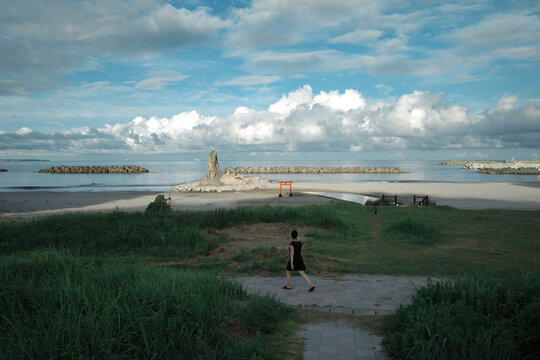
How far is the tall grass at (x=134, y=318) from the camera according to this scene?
13.5ft

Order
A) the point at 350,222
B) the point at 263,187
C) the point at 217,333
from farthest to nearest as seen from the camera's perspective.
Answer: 1. the point at 263,187
2. the point at 350,222
3. the point at 217,333

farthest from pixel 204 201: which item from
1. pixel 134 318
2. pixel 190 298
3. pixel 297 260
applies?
pixel 134 318

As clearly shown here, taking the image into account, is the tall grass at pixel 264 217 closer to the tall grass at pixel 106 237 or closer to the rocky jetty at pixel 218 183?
the tall grass at pixel 106 237

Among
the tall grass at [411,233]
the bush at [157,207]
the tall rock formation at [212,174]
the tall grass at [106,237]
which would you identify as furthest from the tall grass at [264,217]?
the tall rock formation at [212,174]

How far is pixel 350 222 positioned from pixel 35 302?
11.9 m

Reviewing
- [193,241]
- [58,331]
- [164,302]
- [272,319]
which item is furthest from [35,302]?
[193,241]

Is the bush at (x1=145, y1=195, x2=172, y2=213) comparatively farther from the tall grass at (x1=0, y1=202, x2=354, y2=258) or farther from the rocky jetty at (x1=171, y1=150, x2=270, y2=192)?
the rocky jetty at (x1=171, y1=150, x2=270, y2=192)

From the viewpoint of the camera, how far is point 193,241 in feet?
37.4

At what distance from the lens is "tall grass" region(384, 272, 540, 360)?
4.10 m

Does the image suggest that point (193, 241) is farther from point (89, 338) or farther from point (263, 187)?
point (263, 187)

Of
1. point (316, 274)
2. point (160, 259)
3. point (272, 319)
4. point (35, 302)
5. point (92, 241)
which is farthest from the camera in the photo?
point (92, 241)

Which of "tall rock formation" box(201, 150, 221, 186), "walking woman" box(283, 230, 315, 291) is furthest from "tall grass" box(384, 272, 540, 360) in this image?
"tall rock formation" box(201, 150, 221, 186)

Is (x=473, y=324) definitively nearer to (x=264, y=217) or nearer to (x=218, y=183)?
(x=264, y=217)

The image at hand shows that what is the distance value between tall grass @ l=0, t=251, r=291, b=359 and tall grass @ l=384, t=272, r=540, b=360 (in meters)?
1.68
